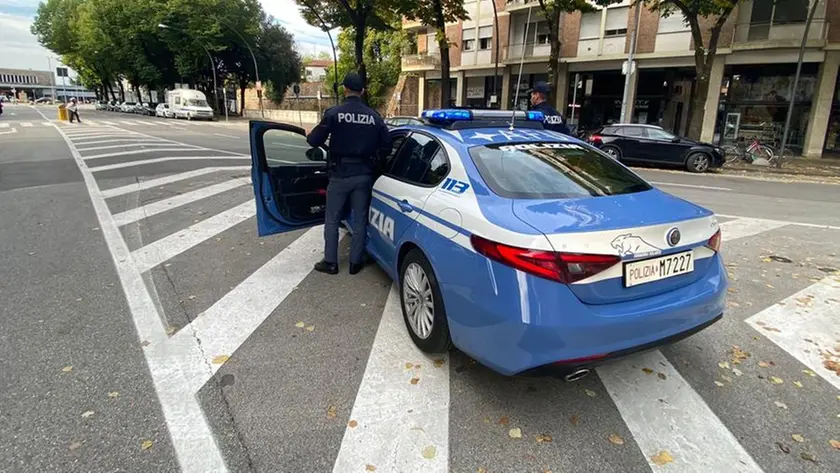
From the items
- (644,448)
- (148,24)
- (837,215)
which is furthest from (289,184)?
(148,24)

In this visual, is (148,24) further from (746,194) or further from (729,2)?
(746,194)

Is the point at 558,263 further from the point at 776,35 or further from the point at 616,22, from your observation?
the point at 616,22

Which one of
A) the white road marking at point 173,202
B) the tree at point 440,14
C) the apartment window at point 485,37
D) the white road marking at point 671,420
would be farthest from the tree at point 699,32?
the white road marking at point 671,420

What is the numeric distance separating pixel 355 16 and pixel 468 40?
12.5m

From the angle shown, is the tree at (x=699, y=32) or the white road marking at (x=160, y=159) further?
the tree at (x=699, y=32)

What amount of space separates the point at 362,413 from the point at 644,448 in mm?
1482

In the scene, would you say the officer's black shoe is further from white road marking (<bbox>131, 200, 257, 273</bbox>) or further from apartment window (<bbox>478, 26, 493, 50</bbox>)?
apartment window (<bbox>478, 26, 493, 50</bbox>)

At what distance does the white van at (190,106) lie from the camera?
42.8m

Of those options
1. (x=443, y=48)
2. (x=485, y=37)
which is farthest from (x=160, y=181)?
(x=485, y=37)

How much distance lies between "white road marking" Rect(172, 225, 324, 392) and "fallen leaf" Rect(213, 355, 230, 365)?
0.03 meters

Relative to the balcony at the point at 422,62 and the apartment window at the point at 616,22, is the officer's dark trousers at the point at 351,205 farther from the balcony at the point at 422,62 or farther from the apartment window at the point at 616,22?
the balcony at the point at 422,62

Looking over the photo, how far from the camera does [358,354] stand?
3.34 meters

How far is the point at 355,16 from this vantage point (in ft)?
72.0

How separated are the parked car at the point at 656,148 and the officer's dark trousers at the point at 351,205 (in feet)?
41.5
